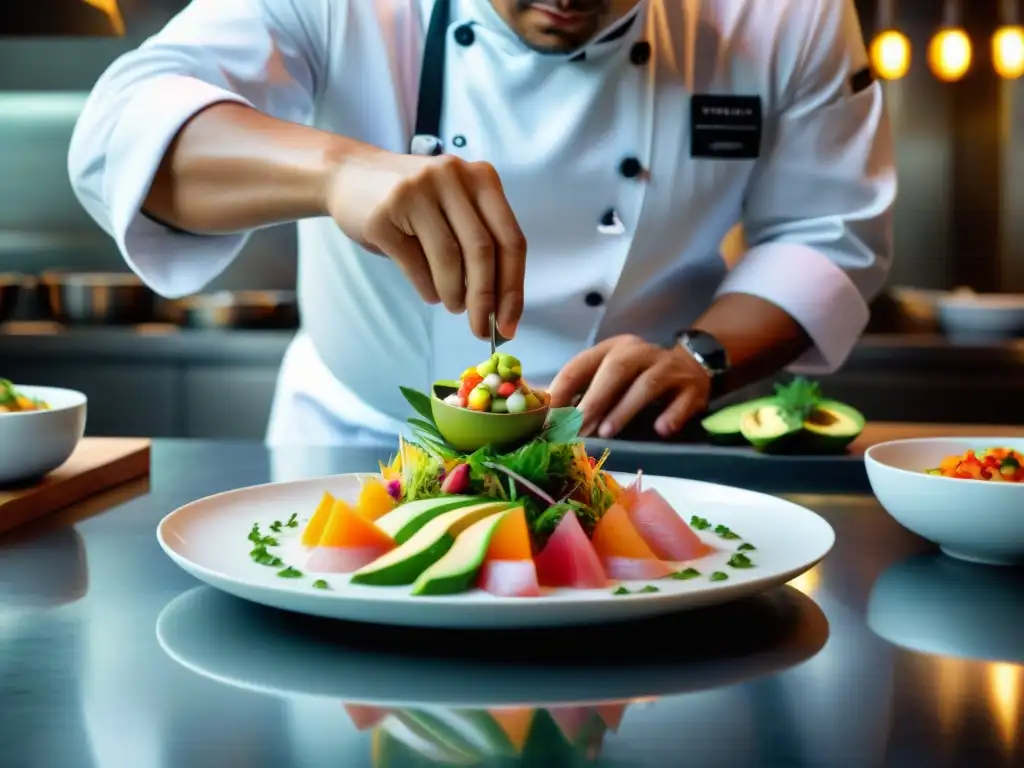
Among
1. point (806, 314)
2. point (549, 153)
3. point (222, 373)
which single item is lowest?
point (222, 373)

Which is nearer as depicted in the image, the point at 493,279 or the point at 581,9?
the point at 493,279

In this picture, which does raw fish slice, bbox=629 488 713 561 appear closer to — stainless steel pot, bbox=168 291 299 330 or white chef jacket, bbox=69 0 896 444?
white chef jacket, bbox=69 0 896 444

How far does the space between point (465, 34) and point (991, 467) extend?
1217mm

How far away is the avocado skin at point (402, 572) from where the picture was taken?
39.7 inches

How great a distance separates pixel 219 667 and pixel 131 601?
0.71ft

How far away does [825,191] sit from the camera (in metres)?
2.27

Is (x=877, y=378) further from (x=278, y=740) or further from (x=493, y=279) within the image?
(x=278, y=740)

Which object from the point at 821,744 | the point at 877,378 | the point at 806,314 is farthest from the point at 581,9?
the point at 877,378

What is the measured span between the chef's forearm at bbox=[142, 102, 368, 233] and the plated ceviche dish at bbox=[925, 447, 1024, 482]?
75 centimetres

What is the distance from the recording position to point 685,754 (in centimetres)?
76

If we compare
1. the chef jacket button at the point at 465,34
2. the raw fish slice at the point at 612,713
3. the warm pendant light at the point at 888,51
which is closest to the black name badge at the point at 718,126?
the chef jacket button at the point at 465,34

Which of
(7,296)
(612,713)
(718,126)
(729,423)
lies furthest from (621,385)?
(7,296)

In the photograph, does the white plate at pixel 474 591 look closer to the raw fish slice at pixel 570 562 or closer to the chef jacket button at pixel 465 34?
the raw fish slice at pixel 570 562

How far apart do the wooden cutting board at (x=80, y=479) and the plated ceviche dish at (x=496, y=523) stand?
0.32 metres
